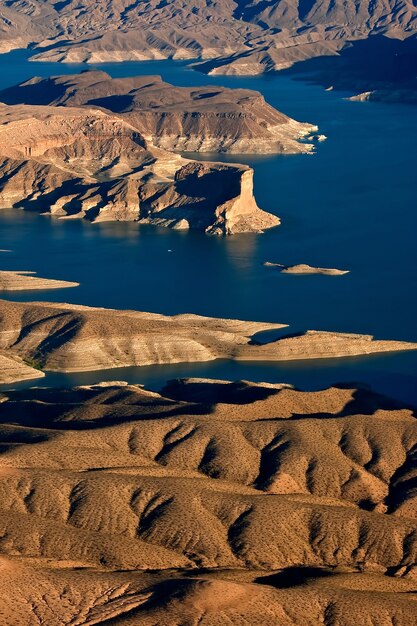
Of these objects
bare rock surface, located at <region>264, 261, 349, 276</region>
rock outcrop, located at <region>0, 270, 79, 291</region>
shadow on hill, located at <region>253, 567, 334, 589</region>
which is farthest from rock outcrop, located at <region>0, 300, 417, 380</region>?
shadow on hill, located at <region>253, 567, 334, 589</region>

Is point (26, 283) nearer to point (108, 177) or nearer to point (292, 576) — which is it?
point (108, 177)

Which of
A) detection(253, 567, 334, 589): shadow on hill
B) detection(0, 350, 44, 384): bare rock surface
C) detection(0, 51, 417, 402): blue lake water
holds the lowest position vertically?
detection(0, 51, 417, 402): blue lake water

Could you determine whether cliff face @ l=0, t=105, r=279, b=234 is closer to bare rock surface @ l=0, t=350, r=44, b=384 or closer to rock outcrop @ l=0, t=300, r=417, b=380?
rock outcrop @ l=0, t=300, r=417, b=380

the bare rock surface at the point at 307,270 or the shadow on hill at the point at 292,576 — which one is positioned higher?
the shadow on hill at the point at 292,576

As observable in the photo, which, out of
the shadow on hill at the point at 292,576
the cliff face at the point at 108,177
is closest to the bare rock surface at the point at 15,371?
the shadow on hill at the point at 292,576

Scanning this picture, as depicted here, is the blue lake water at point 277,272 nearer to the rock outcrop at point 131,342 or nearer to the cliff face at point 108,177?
the rock outcrop at point 131,342

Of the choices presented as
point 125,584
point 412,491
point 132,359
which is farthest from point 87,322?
point 125,584

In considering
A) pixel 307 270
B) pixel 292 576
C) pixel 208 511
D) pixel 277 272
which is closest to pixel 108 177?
pixel 277 272
